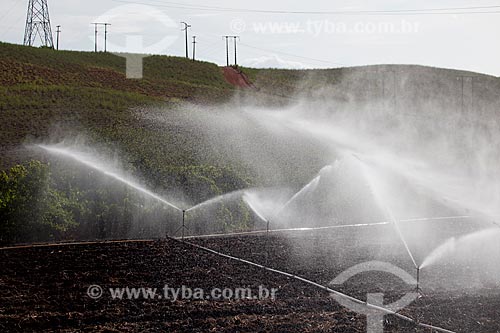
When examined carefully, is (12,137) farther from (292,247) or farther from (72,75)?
(72,75)

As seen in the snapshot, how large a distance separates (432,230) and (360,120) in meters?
28.9

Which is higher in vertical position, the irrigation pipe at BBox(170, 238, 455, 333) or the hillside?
the hillside

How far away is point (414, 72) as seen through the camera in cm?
8594

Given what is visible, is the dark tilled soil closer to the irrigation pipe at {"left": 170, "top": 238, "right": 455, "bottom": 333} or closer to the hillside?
the irrigation pipe at {"left": 170, "top": 238, "right": 455, "bottom": 333}

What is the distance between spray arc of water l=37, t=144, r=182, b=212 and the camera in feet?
69.7

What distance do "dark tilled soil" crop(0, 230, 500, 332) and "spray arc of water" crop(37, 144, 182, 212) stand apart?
5.27 metres

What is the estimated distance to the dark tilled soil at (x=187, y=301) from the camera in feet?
31.7

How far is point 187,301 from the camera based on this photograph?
1092 centimetres

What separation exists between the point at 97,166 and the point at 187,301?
593 inches

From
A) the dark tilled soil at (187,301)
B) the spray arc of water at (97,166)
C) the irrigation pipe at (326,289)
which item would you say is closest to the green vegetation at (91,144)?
the spray arc of water at (97,166)

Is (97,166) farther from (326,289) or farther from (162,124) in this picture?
(326,289)

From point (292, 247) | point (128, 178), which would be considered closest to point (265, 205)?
point (128, 178)

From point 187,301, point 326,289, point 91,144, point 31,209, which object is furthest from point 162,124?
point 187,301

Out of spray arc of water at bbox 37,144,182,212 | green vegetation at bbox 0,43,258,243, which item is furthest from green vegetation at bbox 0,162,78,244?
spray arc of water at bbox 37,144,182,212
